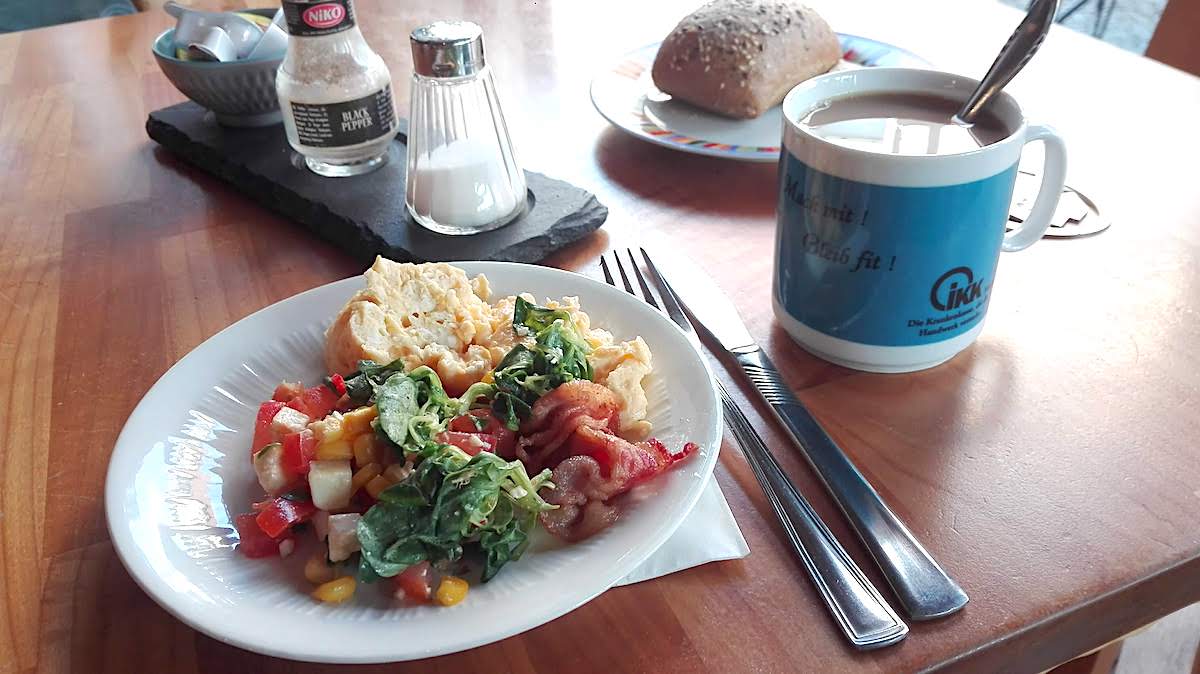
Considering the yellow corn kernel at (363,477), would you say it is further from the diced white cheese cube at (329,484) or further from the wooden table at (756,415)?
the wooden table at (756,415)

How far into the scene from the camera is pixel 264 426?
2.03ft

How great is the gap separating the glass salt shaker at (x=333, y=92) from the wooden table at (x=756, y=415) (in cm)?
12

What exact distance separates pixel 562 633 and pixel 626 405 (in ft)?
0.54

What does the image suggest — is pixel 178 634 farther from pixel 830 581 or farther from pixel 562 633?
pixel 830 581

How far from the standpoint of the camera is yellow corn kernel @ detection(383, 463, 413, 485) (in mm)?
567

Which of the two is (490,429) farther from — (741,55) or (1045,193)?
(741,55)

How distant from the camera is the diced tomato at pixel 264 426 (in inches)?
24.1

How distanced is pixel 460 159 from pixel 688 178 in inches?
11.4

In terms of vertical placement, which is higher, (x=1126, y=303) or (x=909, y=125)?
(x=909, y=125)

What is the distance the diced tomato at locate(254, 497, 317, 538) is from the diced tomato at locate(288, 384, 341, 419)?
86 millimetres

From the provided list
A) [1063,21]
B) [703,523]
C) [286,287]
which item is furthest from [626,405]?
[1063,21]

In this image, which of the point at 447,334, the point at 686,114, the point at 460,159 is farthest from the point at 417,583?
the point at 686,114

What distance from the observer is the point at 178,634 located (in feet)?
1.79

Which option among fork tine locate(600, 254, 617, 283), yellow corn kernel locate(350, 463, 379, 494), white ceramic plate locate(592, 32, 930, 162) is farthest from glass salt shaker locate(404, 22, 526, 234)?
yellow corn kernel locate(350, 463, 379, 494)
